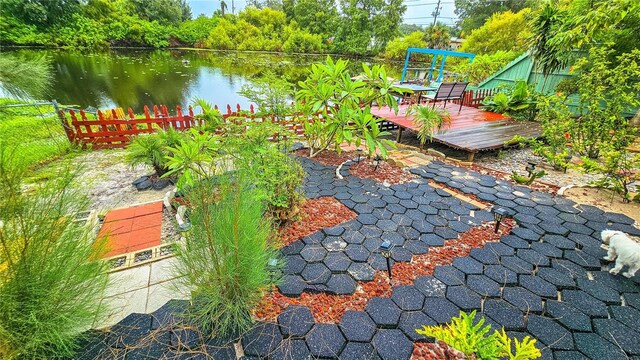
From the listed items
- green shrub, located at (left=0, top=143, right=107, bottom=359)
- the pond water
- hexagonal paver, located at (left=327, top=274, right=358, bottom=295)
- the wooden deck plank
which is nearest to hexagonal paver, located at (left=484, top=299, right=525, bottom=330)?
hexagonal paver, located at (left=327, top=274, right=358, bottom=295)

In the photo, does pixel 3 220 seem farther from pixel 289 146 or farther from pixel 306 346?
pixel 289 146

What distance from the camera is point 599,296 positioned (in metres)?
1.80

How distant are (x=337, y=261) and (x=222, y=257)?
0.97 metres

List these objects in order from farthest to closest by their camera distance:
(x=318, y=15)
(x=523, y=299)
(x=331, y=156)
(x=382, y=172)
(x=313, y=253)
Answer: (x=318, y=15), (x=331, y=156), (x=382, y=172), (x=313, y=253), (x=523, y=299)

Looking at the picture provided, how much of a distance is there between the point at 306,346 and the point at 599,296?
205cm

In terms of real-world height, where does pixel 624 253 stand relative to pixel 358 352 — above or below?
above

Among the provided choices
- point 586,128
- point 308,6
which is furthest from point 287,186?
point 308,6

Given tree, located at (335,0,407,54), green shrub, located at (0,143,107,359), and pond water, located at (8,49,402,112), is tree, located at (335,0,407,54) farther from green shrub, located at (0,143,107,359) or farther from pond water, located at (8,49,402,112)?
green shrub, located at (0,143,107,359)

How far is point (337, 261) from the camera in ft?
6.89

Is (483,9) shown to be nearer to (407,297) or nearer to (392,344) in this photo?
(407,297)

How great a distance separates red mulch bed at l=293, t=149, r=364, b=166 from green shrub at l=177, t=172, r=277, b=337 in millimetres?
2713

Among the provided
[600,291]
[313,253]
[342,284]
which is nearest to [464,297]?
[342,284]

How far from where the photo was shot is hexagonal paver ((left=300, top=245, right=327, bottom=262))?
2131mm

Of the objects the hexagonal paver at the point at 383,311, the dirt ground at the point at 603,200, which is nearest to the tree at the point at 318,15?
the dirt ground at the point at 603,200
